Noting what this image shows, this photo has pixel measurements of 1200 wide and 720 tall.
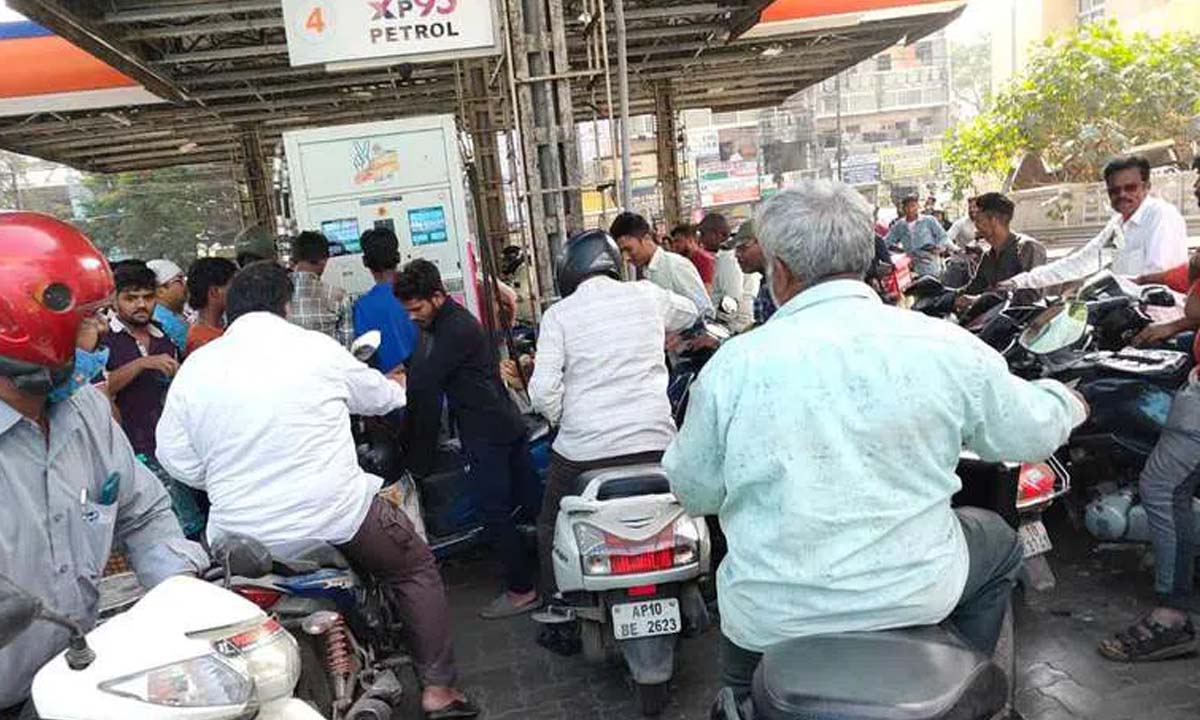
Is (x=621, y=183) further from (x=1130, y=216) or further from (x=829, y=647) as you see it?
(x=829, y=647)

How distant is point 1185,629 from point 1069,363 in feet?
3.74

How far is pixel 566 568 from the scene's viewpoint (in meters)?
3.36

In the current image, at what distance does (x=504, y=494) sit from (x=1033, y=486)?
2.36 meters

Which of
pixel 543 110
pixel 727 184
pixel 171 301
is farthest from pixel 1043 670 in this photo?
pixel 727 184

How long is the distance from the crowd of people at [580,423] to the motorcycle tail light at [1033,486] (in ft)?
1.13

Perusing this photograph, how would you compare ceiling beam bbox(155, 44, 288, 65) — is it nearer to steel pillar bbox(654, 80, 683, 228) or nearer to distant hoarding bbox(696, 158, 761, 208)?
steel pillar bbox(654, 80, 683, 228)

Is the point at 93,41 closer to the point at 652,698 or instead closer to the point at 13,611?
the point at 652,698

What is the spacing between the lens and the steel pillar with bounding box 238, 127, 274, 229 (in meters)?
15.6

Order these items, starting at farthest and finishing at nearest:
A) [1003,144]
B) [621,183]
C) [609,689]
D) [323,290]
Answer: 1. [1003,144]
2. [621,183]
3. [323,290]
4. [609,689]

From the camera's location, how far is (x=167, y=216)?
2520cm

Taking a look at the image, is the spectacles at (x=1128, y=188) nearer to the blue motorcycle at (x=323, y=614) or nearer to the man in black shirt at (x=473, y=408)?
the man in black shirt at (x=473, y=408)

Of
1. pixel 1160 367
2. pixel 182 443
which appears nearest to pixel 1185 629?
pixel 1160 367

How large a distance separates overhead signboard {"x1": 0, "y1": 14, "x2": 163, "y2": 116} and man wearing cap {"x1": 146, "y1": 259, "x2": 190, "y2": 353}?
19.4 feet

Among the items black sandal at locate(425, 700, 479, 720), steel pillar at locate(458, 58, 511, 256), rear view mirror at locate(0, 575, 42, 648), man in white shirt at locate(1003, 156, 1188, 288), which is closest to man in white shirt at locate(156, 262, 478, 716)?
black sandal at locate(425, 700, 479, 720)
